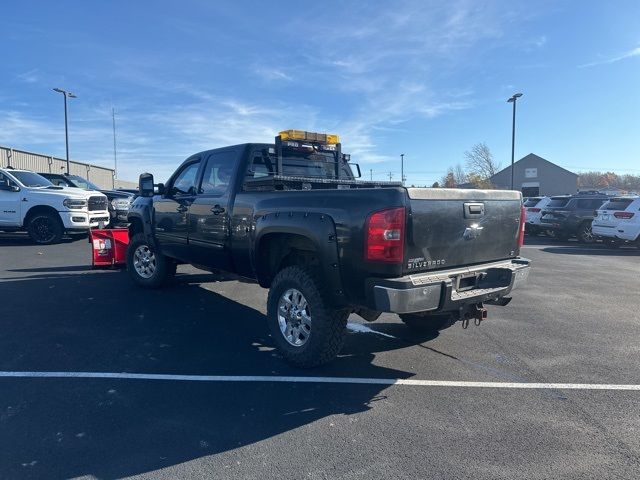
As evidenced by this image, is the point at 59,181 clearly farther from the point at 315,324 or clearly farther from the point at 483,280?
the point at 483,280

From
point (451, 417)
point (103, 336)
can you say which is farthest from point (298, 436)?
point (103, 336)

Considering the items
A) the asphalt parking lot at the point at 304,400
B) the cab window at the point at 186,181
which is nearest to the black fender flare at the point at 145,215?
the cab window at the point at 186,181

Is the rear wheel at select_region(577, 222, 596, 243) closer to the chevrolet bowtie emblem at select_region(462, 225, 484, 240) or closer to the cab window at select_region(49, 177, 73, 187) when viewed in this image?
the chevrolet bowtie emblem at select_region(462, 225, 484, 240)

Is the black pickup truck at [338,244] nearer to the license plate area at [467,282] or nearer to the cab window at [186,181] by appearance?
the license plate area at [467,282]

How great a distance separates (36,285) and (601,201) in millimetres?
18085

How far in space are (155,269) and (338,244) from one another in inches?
180

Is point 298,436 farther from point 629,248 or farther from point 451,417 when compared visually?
point 629,248

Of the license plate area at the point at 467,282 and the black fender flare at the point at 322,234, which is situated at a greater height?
the black fender flare at the point at 322,234

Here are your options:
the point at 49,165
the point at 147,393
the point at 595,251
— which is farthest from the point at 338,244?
the point at 49,165

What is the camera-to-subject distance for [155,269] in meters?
7.59

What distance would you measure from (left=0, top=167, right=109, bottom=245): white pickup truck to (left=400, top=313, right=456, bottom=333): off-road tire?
36.7 ft

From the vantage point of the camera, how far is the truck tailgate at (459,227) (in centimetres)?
383

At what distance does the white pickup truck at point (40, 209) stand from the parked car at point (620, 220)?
15785 mm

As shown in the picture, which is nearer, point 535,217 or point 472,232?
point 472,232
